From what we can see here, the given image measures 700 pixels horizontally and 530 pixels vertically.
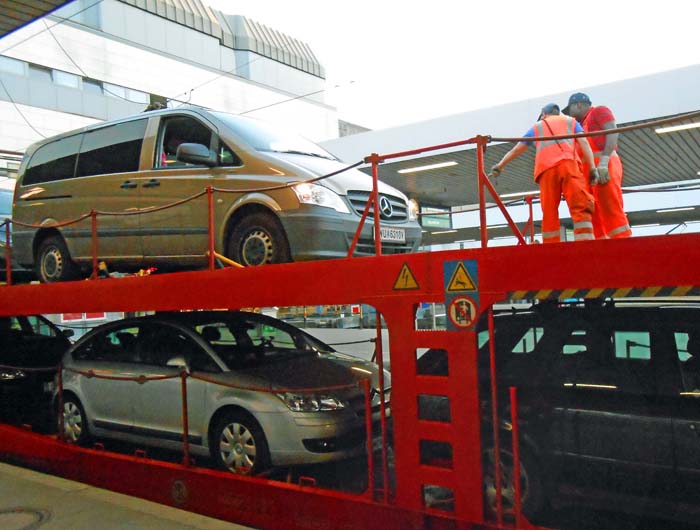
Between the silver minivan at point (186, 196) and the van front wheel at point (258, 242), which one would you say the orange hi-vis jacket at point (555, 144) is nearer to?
the silver minivan at point (186, 196)

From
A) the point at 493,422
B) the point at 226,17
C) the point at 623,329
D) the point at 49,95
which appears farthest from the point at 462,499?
the point at 226,17

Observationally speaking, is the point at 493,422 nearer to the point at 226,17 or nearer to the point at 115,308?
the point at 115,308

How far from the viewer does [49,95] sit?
2512 cm

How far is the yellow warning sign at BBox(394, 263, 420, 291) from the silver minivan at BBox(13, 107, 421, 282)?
2.65ft

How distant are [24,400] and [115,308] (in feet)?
11.8

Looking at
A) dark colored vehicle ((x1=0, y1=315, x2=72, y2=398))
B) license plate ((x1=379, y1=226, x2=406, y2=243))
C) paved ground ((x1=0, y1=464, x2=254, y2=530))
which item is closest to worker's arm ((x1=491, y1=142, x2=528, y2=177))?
license plate ((x1=379, y1=226, x2=406, y2=243))

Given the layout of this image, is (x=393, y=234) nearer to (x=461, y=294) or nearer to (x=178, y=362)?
(x=461, y=294)

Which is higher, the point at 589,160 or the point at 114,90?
the point at 114,90

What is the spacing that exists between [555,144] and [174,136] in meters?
3.68

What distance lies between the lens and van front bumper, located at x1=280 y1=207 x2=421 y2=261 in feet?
16.0

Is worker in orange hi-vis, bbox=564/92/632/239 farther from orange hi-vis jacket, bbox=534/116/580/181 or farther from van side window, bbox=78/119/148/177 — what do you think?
van side window, bbox=78/119/148/177

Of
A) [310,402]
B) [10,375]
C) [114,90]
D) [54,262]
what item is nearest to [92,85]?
[114,90]

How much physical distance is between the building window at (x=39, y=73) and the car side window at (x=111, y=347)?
862 inches

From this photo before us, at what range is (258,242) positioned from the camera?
17.1ft
